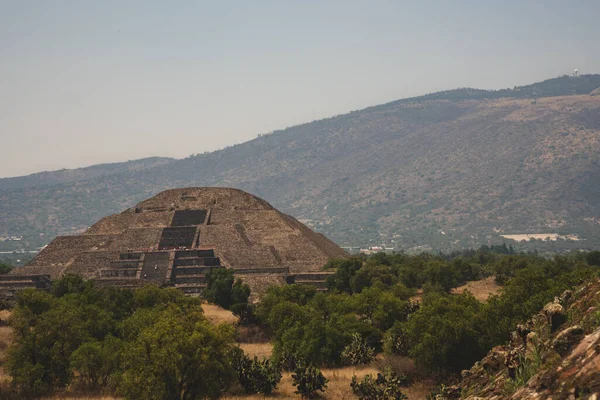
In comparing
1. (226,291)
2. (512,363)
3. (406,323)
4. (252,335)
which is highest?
(512,363)

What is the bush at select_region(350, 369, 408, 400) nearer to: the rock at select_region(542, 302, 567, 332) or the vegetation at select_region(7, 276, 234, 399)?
the vegetation at select_region(7, 276, 234, 399)

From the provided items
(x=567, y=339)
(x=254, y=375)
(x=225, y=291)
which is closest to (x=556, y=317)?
(x=567, y=339)

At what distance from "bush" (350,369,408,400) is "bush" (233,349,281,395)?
126 inches

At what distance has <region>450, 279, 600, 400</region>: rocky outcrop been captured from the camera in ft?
35.8

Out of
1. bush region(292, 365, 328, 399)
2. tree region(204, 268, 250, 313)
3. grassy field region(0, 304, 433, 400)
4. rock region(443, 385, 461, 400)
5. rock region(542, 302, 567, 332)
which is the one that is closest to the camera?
rock region(542, 302, 567, 332)

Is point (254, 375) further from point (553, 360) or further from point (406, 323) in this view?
point (553, 360)

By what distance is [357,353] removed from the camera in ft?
119

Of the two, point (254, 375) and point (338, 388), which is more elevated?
point (254, 375)

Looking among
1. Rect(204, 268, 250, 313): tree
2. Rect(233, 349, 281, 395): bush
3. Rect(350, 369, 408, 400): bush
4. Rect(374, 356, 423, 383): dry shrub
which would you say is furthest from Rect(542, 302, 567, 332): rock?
Rect(204, 268, 250, 313): tree

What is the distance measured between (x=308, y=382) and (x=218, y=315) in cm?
2117

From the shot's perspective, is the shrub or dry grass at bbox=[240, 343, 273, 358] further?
dry grass at bbox=[240, 343, 273, 358]

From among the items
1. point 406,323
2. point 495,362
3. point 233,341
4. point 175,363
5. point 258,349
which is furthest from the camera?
point 258,349

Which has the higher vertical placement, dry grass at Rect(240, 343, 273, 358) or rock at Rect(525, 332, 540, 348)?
rock at Rect(525, 332, 540, 348)

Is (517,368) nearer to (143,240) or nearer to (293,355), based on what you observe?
(293,355)
